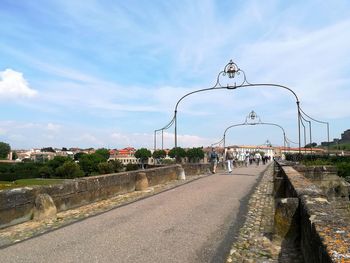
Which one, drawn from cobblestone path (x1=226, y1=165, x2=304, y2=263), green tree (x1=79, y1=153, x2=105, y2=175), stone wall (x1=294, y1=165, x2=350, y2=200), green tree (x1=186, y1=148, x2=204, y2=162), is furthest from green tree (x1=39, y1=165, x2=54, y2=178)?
cobblestone path (x1=226, y1=165, x2=304, y2=263)

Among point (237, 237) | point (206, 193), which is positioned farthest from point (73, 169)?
point (237, 237)

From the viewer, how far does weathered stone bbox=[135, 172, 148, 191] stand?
13.6 metres

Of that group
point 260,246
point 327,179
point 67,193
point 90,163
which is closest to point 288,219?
point 260,246

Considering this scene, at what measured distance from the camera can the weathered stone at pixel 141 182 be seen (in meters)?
13.6

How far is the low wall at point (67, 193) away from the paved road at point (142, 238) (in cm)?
116

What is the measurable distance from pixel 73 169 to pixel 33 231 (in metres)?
87.5

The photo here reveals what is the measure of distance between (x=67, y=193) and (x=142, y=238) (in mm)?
3696

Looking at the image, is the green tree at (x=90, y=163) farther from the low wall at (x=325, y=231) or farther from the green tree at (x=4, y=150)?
the low wall at (x=325, y=231)

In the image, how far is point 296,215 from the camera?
581 cm

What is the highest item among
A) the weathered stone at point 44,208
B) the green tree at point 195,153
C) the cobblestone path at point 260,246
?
the green tree at point 195,153

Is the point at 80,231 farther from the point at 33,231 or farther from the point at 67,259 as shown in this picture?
the point at 67,259

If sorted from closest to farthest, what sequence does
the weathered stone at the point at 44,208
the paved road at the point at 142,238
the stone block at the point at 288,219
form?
1. the paved road at the point at 142,238
2. the stone block at the point at 288,219
3. the weathered stone at the point at 44,208

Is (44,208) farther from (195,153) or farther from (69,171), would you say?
(195,153)

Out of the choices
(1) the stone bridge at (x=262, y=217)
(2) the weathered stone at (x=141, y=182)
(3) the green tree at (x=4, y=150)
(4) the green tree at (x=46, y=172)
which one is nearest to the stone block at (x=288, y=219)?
(1) the stone bridge at (x=262, y=217)
